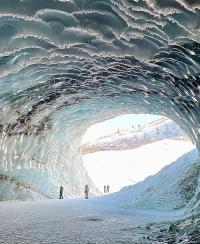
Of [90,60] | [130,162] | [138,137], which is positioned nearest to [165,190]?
[90,60]

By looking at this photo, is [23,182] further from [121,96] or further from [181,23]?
[181,23]

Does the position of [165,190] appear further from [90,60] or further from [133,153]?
[133,153]

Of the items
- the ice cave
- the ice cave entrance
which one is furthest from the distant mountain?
the ice cave

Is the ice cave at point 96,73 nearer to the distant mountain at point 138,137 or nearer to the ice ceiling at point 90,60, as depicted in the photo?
the ice ceiling at point 90,60

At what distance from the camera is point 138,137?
4884cm

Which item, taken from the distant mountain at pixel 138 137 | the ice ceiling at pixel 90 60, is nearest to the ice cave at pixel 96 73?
the ice ceiling at pixel 90 60

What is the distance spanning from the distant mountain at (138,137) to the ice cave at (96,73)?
30062mm

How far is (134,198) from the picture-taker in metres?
11.4

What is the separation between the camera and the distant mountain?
4550cm

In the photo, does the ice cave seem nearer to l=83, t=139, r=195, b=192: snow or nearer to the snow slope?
the snow slope

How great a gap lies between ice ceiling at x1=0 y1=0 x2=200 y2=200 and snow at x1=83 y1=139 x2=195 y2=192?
1865 centimetres

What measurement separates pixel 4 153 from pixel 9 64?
6947mm

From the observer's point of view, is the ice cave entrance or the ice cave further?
the ice cave entrance

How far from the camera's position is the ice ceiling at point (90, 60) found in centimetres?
488
